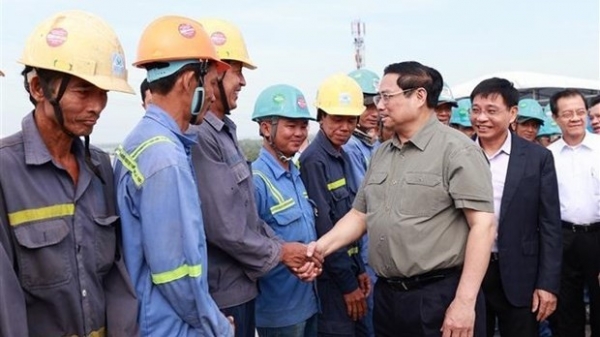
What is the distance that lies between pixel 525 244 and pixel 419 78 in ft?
4.28

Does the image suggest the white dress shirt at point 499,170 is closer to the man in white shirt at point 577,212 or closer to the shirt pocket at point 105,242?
the man in white shirt at point 577,212

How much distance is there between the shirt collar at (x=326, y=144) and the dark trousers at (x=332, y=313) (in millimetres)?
863

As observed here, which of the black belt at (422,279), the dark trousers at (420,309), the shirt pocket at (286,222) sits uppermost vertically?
the shirt pocket at (286,222)

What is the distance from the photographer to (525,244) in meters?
3.46

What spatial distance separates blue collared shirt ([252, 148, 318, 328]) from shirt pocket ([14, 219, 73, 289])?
5.24 ft

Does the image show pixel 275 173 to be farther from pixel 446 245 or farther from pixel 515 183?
pixel 515 183

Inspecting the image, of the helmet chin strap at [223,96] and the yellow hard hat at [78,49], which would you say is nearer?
the yellow hard hat at [78,49]

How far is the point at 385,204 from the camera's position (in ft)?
9.64

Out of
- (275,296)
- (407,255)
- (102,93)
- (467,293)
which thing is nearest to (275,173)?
(275,296)

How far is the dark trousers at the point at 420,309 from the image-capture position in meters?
2.82

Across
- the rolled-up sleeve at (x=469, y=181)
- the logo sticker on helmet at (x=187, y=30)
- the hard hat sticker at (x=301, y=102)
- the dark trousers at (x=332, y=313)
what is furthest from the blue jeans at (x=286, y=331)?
the logo sticker on helmet at (x=187, y=30)

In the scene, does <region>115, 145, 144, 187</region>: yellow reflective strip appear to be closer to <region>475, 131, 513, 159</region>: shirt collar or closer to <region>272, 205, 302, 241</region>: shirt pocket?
<region>272, 205, 302, 241</region>: shirt pocket

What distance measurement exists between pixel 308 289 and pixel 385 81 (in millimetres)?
1350

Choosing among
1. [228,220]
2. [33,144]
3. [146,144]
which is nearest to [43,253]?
[33,144]
